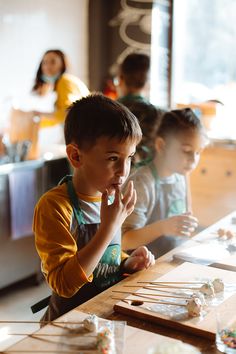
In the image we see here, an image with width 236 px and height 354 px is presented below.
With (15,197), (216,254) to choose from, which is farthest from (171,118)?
(15,197)

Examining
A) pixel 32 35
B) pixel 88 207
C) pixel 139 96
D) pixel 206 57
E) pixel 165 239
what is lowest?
pixel 165 239

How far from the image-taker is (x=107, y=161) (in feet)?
3.83

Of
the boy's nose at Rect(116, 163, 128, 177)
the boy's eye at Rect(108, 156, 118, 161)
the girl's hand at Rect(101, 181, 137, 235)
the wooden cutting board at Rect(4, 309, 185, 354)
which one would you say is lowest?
the wooden cutting board at Rect(4, 309, 185, 354)

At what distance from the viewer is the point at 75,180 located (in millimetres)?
1245

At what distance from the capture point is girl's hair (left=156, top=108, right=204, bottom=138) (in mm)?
1783

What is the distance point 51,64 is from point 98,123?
235cm

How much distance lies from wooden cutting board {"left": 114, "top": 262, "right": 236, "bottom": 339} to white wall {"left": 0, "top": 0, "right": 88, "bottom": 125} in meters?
2.48

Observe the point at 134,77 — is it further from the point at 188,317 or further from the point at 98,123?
the point at 188,317

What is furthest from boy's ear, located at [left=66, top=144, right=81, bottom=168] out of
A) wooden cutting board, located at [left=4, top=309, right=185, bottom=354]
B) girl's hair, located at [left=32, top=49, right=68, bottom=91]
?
girl's hair, located at [left=32, top=49, right=68, bottom=91]

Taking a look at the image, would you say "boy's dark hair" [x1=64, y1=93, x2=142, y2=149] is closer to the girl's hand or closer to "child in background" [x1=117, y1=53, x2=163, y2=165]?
the girl's hand

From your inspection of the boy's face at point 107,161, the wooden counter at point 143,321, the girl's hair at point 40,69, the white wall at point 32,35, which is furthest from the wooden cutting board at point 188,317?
the white wall at point 32,35

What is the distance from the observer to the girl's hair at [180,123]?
70.2 inches

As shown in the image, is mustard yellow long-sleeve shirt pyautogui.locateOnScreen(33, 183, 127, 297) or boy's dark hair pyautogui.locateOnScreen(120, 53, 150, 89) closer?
mustard yellow long-sleeve shirt pyautogui.locateOnScreen(33, 183, 127, 297)

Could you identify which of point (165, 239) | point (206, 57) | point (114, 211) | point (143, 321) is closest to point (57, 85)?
point (206, 57)
